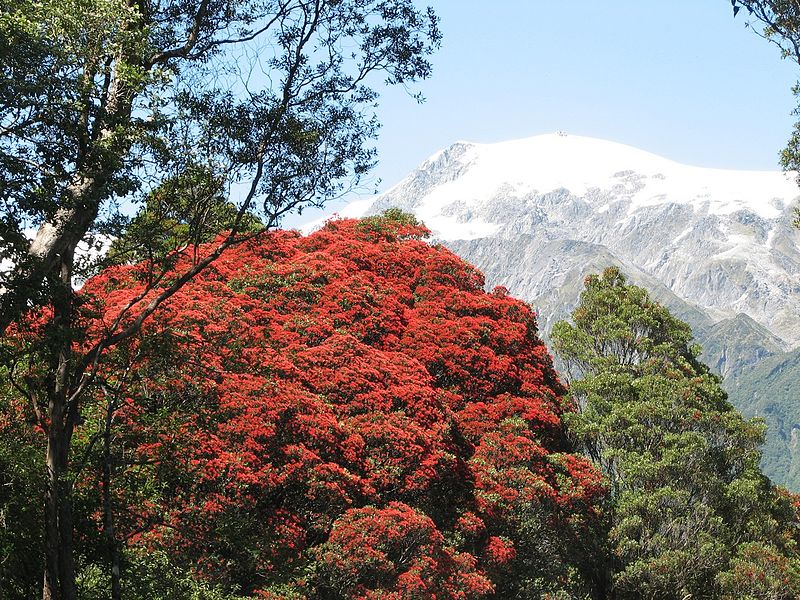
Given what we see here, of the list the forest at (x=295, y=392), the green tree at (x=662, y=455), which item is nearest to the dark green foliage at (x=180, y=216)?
the forest at (x=295, y=392)

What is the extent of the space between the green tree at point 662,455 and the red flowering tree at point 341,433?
153cm

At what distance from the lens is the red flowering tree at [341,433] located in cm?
1437

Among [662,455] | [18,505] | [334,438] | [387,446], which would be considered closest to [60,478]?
[18,505]

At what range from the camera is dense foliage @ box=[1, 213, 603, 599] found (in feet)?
45.2

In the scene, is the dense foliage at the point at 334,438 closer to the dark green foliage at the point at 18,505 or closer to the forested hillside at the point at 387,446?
the forested hillside at the point at 387,446

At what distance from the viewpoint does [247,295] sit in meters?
21.2

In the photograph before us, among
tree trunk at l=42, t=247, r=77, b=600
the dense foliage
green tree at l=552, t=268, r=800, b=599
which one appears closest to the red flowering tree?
the dense foliage

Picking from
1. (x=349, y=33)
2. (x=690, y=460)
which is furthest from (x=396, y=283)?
(x=349, y=33)

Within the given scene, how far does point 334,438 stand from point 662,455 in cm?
1208

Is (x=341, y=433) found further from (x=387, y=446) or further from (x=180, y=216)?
(x=180, y=216)

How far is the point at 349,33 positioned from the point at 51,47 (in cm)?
554

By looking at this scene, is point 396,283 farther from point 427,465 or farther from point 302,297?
point 427,465

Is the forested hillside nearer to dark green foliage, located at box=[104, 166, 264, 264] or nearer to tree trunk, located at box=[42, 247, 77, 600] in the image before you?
tree trunk, located at box=[42, 247, 77, 600]

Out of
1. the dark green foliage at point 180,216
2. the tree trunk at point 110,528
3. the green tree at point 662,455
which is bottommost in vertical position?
the green tree at point 662,455
